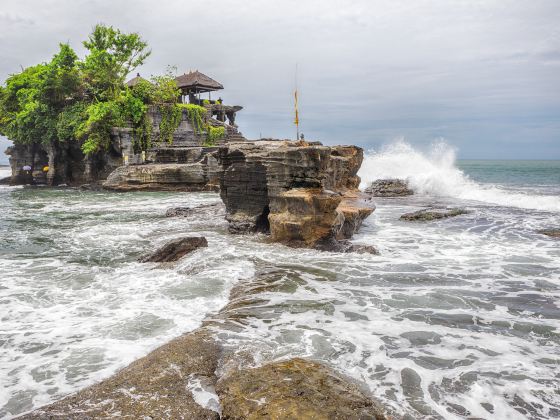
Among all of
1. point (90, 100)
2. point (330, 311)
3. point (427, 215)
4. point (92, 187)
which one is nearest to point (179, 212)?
point (427, 215)

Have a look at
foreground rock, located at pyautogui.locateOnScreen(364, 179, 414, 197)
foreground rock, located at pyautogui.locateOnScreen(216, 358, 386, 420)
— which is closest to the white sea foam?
foreground rock, located at pyautogui.locateOnScreen(364, 179, 414, 197)

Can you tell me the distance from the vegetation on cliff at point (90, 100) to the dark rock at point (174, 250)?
866 inches

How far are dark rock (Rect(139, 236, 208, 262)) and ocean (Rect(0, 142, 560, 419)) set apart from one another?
26 cm

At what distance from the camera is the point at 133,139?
29453 mm

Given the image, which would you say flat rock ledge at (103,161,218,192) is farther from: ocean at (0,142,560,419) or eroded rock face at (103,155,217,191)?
ocean at (0,142,560,419)

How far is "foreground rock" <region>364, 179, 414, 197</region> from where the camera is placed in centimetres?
2267

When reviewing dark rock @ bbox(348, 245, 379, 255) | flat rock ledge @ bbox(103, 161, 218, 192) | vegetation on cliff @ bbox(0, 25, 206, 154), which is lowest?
dark rock @ bbox(348, 245, 379, 255)

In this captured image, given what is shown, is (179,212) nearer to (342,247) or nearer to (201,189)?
(342,247)

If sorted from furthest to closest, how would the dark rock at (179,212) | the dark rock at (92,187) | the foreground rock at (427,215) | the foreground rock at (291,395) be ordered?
the dark rock at (92,187), the dark rock at (179,212), the foreground rock at (427,215), the foreground rock at (291,395)

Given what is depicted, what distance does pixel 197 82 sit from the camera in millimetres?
34938

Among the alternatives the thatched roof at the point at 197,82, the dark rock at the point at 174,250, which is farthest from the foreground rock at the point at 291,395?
the thatched roof at the point at 197,82

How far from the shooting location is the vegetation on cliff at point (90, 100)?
94.2 feet

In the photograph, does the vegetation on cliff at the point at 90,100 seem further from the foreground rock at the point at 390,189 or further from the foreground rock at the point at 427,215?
the foreground rock at the point at 427,215

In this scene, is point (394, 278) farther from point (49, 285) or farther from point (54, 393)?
point (49, 285)
